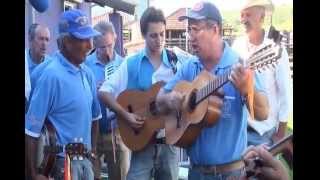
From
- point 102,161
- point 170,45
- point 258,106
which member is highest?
point 170,45

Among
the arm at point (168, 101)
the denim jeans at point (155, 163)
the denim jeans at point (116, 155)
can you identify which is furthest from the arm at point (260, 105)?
the denim jeans at point (116, 155)

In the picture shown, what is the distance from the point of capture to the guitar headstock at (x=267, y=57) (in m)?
5.69

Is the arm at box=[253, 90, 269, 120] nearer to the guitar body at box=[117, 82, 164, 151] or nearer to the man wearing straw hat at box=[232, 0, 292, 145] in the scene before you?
the man wearing straw hat at box=[232, 0, 292, 145]

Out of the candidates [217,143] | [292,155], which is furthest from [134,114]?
[292,155]

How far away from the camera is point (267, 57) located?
5691 millimetres

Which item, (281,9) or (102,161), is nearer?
(281,9)

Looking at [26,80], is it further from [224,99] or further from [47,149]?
[224,99]

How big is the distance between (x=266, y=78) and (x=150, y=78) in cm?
85

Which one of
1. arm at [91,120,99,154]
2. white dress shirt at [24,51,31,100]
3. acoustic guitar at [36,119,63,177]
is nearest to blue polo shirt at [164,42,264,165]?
arm at [91,120,99,154]

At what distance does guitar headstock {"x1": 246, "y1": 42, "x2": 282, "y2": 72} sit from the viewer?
18.7 ft

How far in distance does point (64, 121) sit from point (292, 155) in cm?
169

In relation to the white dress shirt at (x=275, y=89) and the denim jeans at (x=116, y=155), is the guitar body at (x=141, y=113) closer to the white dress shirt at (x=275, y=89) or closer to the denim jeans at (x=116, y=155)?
the denim jeans at (x=116, y=155)

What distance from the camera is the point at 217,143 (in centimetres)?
579

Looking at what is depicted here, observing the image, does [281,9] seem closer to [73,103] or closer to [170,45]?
[170,45]
